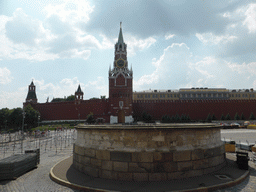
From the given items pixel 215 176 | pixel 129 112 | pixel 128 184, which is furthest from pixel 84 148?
pixel 129 112

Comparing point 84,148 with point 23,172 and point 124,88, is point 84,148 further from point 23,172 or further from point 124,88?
point 124,88

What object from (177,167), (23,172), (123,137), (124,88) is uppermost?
(124,88)

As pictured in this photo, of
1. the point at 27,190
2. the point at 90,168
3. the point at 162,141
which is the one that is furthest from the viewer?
the point at 90,168

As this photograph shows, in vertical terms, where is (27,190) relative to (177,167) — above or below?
below

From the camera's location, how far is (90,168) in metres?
6.79

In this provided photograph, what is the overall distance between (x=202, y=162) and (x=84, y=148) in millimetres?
4588

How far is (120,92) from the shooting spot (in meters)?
46.5

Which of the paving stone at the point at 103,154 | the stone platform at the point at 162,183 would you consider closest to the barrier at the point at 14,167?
the stone platform at the point at 162,183

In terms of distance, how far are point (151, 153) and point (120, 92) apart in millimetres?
40655

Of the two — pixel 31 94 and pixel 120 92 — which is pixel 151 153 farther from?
pixel 31 94

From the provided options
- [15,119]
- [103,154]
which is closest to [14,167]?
[103,154]

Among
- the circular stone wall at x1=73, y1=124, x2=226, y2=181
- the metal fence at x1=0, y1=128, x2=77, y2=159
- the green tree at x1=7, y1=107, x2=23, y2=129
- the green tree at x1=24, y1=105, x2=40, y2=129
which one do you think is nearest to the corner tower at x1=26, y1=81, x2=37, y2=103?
the green tree at x1=7, y1=107, x2=23, y2=129

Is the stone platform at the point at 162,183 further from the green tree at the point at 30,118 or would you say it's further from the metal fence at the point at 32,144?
the green tree at the point at 30,118

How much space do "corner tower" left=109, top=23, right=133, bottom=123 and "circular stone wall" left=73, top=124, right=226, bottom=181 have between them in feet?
120
